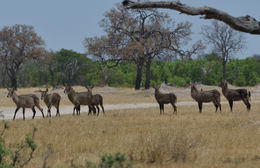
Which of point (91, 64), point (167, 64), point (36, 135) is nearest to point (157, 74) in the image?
point (167, 64)

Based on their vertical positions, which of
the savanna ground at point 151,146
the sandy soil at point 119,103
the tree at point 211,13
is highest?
the tree at point 211,13

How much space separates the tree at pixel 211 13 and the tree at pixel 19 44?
5528 cm

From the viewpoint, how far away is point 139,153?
813 cm

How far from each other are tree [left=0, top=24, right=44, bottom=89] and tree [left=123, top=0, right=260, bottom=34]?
181 feet

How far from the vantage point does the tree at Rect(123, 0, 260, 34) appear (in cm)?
863

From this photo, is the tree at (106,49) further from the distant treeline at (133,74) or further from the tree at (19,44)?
the distant treeline at (133,74)

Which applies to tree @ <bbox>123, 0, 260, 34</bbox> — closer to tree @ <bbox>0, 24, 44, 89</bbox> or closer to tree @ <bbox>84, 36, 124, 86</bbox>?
tree @ <bbox>84, 36, 124, 86</bbox>

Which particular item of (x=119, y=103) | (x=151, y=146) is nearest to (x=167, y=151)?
(x=151, y=146)

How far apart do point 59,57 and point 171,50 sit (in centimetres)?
5638

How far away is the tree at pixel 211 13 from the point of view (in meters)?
8.63

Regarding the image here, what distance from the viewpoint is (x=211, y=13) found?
8.84 meters

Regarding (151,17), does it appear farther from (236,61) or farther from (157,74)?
(236,61)

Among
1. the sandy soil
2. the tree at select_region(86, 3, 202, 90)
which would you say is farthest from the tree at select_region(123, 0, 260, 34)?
the tree at select_region(86, 3, 202, 90)

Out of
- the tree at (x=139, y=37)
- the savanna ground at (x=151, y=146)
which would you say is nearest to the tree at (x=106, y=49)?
the tree at (x=139, y=37)
